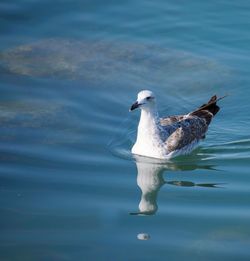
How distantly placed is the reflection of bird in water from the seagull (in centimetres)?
29

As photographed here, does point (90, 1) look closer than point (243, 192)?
No

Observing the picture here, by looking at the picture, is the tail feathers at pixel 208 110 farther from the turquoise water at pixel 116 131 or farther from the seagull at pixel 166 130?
the turquoise water at pixel 116 131

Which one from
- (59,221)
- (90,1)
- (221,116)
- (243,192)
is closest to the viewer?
(59,221)

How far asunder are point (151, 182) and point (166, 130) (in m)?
1.79

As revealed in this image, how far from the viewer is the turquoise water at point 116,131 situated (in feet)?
31.9

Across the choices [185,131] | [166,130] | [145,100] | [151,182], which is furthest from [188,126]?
[151,182]

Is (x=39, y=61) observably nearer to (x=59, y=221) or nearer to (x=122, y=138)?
(x=122, y=138)

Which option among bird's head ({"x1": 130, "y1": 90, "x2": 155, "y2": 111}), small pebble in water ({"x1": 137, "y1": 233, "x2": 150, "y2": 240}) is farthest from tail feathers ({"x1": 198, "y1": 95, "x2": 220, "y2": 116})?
small pebble in water ({"x1": 137, "y1": 233, "x2": 150, "y2": 240})

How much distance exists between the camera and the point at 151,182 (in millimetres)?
11734

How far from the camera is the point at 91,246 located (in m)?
9.45

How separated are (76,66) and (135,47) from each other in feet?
5.73

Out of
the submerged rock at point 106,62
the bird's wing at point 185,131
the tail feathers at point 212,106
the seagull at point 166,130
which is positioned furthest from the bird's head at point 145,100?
the submerged rock at point 106,62

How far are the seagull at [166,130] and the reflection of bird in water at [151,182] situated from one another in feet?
0.97

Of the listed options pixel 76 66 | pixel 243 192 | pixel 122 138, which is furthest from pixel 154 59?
pixel 243 192
